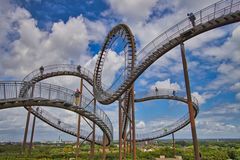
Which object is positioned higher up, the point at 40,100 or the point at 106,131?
the point at 40,100

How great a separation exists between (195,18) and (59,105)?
9858mm

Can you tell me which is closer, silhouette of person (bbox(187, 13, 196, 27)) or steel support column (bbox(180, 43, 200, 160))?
steel support column (bbox(180, 43, 200, 160))

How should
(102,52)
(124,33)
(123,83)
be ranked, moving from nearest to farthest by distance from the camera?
(123,83) < (124,33) < (102,52)

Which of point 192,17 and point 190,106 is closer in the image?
point 190,106

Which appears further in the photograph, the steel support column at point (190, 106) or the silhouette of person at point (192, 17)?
the silhouette of person at point (192, 17)

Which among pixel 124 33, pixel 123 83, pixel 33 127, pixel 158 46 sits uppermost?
pixel 124 33

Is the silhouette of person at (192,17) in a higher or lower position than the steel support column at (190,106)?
higher

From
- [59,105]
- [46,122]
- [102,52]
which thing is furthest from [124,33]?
[46,122]

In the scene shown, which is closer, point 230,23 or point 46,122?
point 230,23

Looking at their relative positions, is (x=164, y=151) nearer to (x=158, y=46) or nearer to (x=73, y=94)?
(x=73, y=94)

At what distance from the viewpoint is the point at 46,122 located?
23.8 metres

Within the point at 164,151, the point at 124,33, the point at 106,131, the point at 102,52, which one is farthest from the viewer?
the point at 164,151

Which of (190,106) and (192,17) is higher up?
(192,17)

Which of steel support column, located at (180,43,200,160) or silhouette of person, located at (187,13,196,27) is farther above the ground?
silhouette of person, located at (187,13,196,27)
